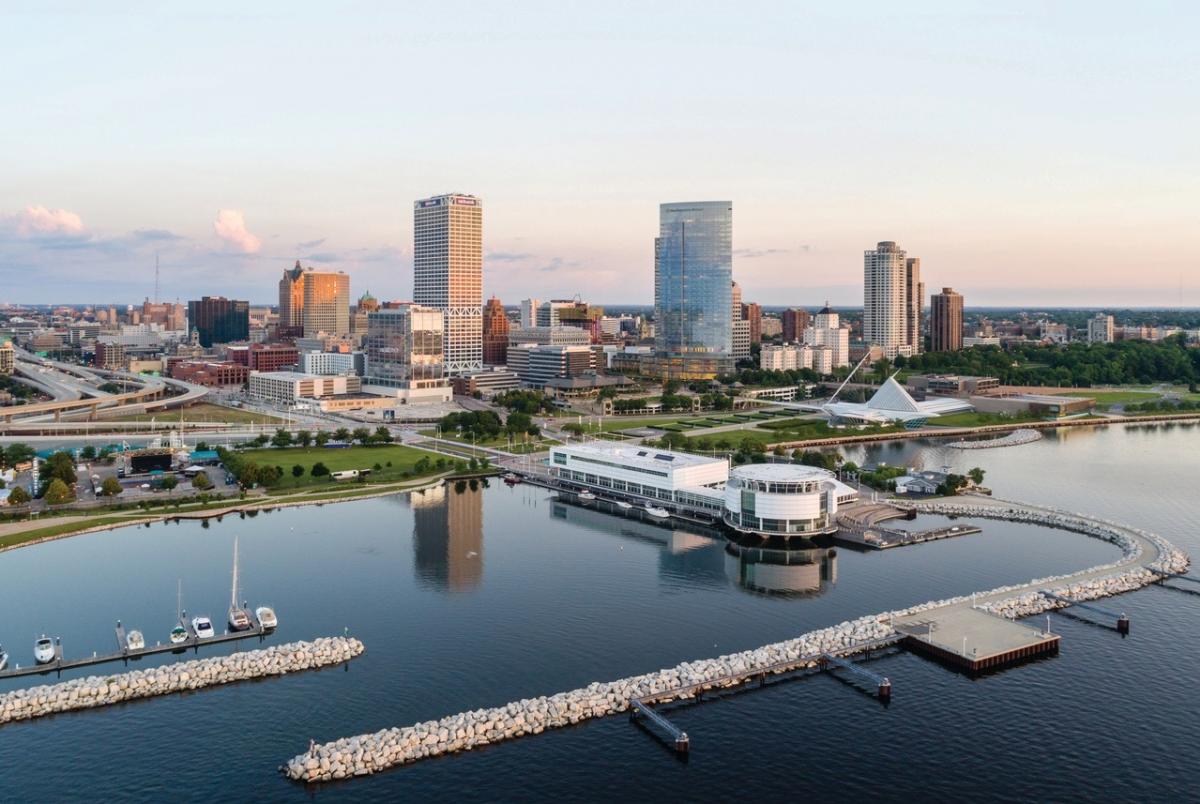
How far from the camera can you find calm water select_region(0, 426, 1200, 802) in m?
21.0

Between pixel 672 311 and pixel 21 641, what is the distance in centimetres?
9275

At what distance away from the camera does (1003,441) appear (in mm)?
70500

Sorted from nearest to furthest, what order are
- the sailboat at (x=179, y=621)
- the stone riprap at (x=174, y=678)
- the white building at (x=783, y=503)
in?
A: the stone riprap at (x=174, y=678) → the sailboat at (x=179, y=621) → the white building at (x=783, y=503)

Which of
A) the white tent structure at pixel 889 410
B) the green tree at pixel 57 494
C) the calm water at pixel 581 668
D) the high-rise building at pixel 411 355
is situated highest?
the high-rise building at pixel 411 355

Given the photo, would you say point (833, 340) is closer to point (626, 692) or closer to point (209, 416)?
point (209, 416)

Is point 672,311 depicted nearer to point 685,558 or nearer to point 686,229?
point 686,229

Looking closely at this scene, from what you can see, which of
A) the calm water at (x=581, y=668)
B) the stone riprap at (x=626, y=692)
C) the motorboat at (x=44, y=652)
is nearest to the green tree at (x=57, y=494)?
the calm water at (x=581, y=668)

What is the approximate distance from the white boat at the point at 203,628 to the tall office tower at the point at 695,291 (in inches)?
3347

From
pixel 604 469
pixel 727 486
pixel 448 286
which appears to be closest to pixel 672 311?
pixel 448 286

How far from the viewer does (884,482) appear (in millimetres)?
50281

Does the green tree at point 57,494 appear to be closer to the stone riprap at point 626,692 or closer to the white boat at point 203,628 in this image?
the white boat at point 203,628

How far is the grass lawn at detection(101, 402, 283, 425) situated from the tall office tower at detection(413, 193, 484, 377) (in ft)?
90.7

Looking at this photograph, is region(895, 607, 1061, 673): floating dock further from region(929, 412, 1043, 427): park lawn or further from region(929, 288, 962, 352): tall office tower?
region(929, 288, 962, 352): tall office tower

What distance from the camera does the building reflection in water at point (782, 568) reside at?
3435 centimetres
